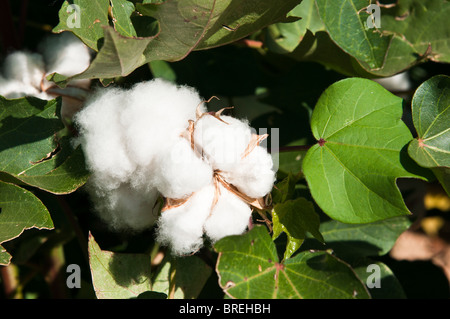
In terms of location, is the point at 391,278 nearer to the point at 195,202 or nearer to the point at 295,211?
the point at 295,211

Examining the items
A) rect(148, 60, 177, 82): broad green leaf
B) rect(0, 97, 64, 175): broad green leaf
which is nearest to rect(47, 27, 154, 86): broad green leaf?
rect(0, 97, 64, 175): broad green leaf

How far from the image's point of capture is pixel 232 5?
0.84 metres

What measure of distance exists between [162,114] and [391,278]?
691 millimetres

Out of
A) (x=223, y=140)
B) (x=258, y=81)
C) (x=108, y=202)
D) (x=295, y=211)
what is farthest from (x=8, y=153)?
(x=258, y=81)

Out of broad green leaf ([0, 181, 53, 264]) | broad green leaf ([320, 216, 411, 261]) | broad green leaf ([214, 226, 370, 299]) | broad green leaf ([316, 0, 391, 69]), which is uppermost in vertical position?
broad green leaf ([316, 0, 391, 69])

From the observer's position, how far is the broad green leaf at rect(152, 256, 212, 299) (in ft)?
3.51

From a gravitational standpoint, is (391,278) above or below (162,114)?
below

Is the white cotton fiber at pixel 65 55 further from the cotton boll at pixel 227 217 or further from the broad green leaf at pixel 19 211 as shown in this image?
the cotton boll at pixel 227 217

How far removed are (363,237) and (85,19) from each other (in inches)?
32.8

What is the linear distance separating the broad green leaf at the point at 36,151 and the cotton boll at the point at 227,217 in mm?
258

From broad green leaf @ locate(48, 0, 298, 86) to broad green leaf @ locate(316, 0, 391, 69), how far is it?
5.2 inches

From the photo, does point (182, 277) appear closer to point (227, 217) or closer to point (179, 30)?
point (227, 217)

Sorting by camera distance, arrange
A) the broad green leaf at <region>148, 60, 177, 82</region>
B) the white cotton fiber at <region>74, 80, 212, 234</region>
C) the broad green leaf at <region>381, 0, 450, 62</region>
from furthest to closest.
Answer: the broad green leaf at <region>381, 0, 450, 62</region> < the broad green leaf at <region>148, 60, 177, 82</region> < the white cotton fiber at <region>74, 80, 212, 234</region>

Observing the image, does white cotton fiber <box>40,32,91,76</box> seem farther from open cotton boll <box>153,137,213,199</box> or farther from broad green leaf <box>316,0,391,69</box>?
broad green leaf <box>316,0,391,69</box>
